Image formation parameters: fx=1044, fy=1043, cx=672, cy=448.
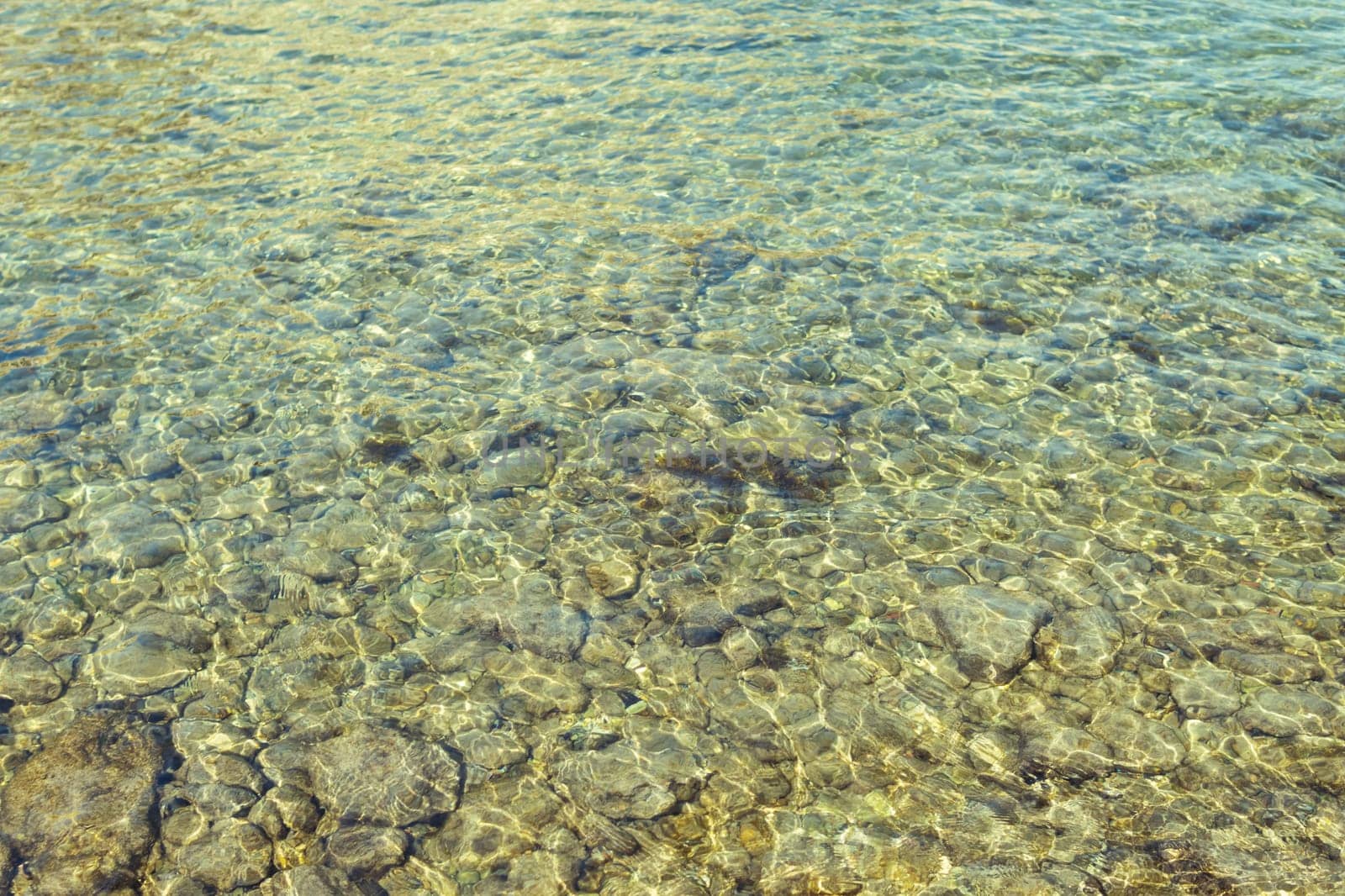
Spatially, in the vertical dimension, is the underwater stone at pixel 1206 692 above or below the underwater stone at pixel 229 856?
above

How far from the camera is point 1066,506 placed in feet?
21.5

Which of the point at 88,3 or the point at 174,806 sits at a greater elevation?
the point at 88,3

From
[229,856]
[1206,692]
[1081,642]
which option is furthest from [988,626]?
[229,856]

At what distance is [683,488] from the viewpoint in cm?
682

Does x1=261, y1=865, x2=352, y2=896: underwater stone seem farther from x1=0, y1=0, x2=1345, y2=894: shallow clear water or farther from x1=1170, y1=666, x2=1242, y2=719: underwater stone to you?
x1=1170, y1=666, x2=1242, y2=719: underwater stone

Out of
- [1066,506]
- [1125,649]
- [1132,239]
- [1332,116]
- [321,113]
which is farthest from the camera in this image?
[321,113]

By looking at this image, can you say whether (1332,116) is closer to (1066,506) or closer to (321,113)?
(1066,506)

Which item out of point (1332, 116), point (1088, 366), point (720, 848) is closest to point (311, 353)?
point (720, 848)

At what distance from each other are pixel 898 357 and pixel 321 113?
7855 millimetres

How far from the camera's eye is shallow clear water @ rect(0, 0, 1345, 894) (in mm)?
4844

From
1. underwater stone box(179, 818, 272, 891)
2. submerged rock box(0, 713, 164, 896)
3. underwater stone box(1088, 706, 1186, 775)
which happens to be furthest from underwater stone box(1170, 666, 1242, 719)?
submerged rock box(0, 713, 164, 896)

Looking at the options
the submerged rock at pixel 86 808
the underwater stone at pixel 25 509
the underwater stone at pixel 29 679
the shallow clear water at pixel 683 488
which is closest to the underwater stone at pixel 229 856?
the shallow clear water at pixel 683 488

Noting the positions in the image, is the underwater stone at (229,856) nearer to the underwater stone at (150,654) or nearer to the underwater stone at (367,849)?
the underwater stone at (367,849)

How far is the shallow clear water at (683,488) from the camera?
4.84 meters
